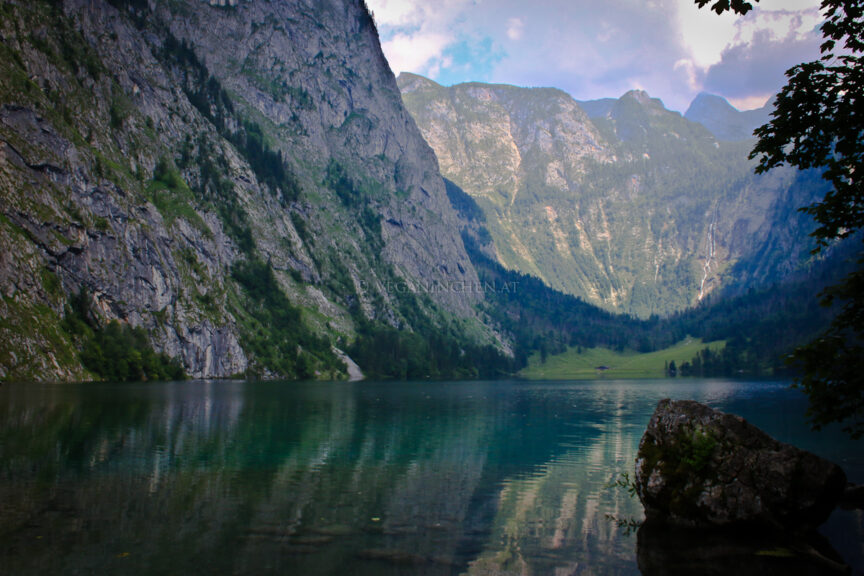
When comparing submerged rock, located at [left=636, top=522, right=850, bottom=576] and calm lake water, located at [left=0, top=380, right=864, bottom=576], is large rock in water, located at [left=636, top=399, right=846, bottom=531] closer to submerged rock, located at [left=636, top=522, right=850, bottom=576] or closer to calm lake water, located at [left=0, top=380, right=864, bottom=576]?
submerged rock, located at [left=636, top=522, right=850, bottom=576]

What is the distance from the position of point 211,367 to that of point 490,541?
616 feet

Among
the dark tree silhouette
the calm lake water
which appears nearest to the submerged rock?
the calm lake water

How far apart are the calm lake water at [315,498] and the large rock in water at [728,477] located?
2.05 metres

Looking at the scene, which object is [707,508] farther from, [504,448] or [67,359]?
[67,359]

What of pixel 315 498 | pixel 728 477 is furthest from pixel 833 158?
pixel 315 498

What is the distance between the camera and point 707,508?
2389 centimetres

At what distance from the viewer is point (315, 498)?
2956 cm

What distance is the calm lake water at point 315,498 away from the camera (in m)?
20.2

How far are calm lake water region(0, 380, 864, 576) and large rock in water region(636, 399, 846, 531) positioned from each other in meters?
2.05

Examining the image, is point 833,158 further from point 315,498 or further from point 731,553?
point 315,498

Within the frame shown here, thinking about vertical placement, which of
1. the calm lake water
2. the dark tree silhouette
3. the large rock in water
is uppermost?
the dark tree silhouette

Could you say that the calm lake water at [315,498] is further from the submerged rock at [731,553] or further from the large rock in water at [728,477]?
the large rock in water at [728,477]

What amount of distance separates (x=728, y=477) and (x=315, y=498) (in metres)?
19.6

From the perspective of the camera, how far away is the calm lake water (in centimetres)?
2025
